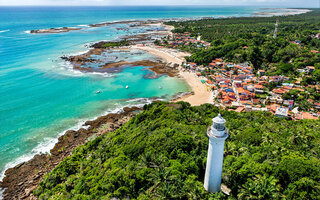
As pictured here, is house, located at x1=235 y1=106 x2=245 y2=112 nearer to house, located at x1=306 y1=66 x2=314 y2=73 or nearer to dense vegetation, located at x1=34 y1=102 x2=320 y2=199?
dense vegetation, located at x1=34 y1=102 x2=320 y2=199

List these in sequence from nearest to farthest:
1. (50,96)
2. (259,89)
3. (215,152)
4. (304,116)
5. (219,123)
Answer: (219,123) < (215,152) < (304,116) < (259,89) < (50,96)

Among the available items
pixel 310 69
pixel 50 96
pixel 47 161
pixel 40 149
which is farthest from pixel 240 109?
pixel 50 96

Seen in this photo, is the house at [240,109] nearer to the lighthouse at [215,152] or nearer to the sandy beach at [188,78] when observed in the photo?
the sandy beach at [188,78]

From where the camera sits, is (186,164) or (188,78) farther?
(188,78)

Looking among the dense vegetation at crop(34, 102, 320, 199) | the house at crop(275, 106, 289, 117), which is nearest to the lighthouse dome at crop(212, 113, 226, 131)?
the dense vegetation at crop(34, 102, 320, 199)

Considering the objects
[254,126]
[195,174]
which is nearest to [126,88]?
[254,126]

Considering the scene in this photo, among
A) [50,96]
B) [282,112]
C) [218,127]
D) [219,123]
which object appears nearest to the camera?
[219,123]

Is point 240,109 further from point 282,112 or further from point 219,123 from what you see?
point 219,123
